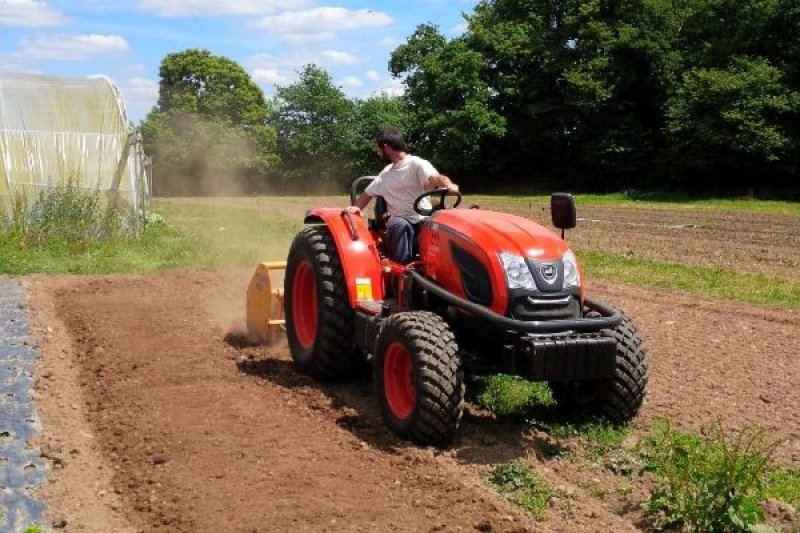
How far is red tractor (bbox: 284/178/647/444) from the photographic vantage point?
5008mm

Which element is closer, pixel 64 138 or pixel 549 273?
pixel 549 273

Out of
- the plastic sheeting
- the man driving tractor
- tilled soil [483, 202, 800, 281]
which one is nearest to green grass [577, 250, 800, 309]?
tilled soil [483, 202, 800, 281]

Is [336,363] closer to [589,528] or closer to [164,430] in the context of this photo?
[164,430]

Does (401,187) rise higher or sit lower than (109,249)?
higher

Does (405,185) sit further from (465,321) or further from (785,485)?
(785,485)

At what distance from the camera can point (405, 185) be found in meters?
6.28

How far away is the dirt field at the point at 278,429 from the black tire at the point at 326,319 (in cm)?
15

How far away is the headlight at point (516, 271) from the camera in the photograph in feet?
16.8

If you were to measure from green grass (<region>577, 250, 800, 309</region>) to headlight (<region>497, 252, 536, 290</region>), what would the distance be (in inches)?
231

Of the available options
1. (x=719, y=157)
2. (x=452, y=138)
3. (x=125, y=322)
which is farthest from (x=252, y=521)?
(x=452, y=138)

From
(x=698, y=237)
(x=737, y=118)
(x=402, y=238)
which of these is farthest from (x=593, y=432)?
(x=737, y=118)

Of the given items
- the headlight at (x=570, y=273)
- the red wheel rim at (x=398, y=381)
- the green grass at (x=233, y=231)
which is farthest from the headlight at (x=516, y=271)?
the green grass at (x=233, y=231)

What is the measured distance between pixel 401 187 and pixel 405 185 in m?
0.03

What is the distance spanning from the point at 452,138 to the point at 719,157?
12718 millimetres
